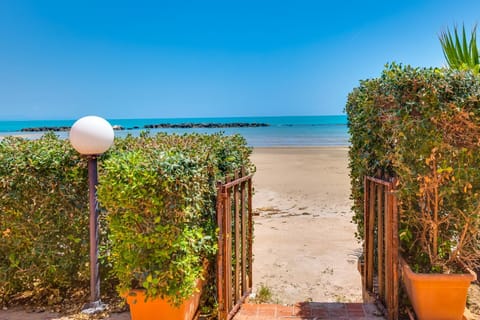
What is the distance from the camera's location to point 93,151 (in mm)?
3654

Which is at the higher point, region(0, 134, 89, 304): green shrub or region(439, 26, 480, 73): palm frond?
region(439, 26, 480, 73): palm frond

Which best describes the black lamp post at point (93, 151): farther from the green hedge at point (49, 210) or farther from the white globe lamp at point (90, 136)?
the green hedge at point (49, 210)

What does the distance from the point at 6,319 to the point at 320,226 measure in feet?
17.9

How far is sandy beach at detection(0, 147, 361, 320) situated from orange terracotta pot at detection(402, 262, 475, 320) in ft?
4.20

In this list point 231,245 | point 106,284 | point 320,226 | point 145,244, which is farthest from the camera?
point 320,226

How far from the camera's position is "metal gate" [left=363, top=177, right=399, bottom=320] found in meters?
3.30

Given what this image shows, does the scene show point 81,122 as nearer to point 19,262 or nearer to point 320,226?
point 19,262

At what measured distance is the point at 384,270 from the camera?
12.1ft

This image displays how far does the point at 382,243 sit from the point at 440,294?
65 cm

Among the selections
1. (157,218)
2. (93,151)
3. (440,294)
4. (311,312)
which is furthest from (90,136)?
(440,294)

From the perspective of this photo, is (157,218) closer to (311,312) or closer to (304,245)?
(311,312)

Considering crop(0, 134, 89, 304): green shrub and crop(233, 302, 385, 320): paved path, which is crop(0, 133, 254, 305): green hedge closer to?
crop(0, 134, 89, 304): green shrub

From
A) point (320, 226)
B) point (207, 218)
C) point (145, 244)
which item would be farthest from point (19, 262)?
point (320, 226)

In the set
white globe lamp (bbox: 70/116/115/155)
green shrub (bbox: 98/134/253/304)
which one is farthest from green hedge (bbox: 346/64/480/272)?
white globe lamp (bbox: 70/116/115/155)
